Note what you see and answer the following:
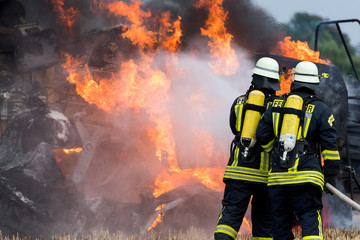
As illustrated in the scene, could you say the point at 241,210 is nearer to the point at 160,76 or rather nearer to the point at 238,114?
the point at 238,114

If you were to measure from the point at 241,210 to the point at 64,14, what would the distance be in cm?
515

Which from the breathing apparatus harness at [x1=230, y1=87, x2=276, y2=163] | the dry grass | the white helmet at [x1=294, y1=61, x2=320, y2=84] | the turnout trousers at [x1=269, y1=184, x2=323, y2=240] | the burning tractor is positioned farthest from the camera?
the burning tractor

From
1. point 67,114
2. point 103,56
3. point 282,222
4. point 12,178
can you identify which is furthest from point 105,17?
point 282,222

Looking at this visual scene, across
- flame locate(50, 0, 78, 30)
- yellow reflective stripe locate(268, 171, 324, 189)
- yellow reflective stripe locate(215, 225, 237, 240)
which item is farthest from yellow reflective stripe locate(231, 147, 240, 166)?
flame locate(50, 0, 78, 30)

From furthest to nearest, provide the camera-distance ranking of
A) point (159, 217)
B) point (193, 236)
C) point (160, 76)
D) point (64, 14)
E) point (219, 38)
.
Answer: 1. point (64, 14)
2. point (219, 38)
3. point (160, 76)
4. point (159, 217)
5. point (193, 236)

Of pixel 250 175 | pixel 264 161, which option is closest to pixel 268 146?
pixel 264 161

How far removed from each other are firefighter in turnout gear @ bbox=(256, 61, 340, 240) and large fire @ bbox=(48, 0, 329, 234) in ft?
7.87

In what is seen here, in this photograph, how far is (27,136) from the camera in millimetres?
6652

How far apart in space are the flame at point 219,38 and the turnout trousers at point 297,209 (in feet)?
11.1

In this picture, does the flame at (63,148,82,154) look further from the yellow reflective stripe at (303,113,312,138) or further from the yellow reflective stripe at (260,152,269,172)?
the yellow reflective stripe at (303,113,312,138)

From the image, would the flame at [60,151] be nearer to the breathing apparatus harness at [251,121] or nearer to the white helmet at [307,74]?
the breathing apparatus harness at [251,121]

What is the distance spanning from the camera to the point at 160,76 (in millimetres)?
7031

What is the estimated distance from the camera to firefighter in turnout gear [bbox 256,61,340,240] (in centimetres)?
393

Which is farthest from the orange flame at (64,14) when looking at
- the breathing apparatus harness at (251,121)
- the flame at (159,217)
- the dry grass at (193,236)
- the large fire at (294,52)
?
the breathing apparatus harness at (251,121)
